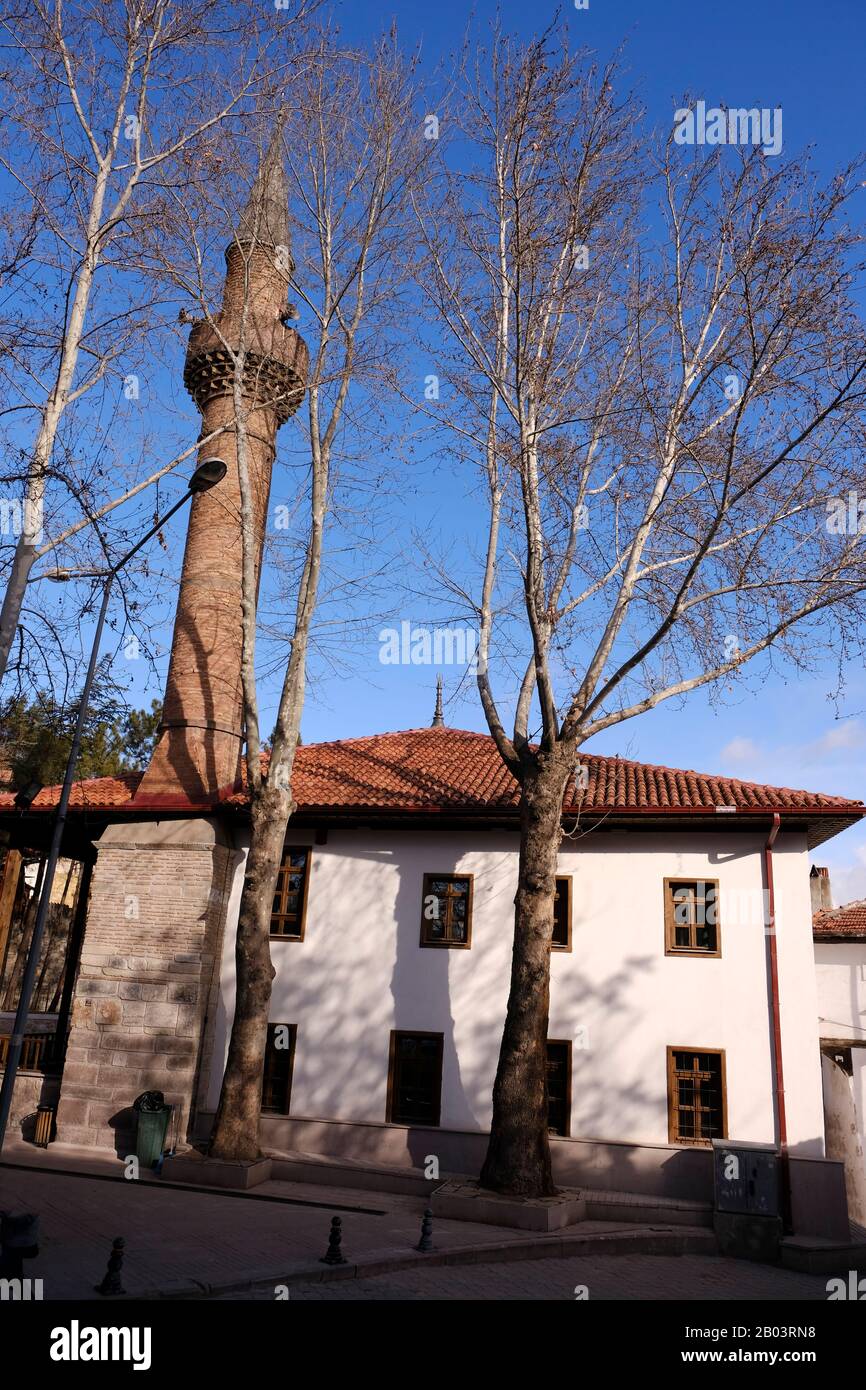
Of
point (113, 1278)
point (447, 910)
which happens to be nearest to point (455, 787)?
point (447, 910)

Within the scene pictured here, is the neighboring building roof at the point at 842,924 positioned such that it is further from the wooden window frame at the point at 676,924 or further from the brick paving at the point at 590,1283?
the brick paving at the point at 590,1283

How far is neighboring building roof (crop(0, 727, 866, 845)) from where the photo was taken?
14.1 metres

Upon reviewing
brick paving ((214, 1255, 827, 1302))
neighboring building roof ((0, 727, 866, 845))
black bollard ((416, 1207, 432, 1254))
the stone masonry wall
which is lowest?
brick paving ((214, 1255, 827, 1302))

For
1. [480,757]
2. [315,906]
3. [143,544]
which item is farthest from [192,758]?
Result: [143,544]

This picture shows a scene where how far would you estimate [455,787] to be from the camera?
16031 mm

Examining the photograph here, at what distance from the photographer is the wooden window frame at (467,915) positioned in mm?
14703

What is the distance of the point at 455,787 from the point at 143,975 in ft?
19.9

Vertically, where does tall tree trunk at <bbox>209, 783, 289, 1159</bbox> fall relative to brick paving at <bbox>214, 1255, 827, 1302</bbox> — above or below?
above

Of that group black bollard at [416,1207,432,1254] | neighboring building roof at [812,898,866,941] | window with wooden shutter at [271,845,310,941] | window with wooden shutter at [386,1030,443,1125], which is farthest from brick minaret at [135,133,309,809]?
neighboring building roof at [812,898,866,941]

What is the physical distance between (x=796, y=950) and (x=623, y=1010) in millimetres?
2763

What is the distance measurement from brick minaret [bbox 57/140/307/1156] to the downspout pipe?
8.85 meters

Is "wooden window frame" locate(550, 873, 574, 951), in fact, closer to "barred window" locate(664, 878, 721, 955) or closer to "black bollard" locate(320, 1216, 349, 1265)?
"barred window" locate(664, 878, 721, 955)

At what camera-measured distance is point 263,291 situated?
18844 mm
